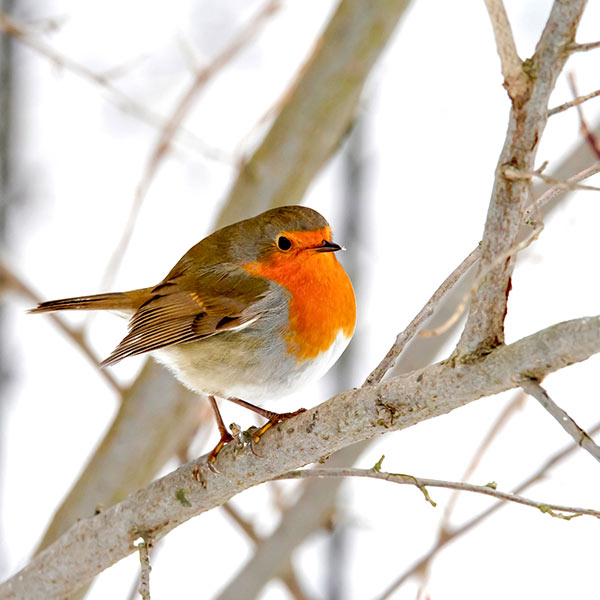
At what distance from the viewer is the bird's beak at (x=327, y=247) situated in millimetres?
2838

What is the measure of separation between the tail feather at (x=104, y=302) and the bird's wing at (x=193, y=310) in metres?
0.10

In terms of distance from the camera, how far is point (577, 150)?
10.4 feet

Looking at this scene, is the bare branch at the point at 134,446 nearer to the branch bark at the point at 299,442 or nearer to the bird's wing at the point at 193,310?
the bird's wing at the point at 193,310

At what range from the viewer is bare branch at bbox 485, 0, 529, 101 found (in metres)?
1.23

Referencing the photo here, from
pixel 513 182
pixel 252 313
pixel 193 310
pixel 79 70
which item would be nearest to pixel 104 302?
pixel 193 310

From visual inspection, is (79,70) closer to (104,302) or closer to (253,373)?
(104,302)

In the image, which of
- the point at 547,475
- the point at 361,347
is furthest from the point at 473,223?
the point at 547,475

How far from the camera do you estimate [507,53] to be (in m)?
1.28

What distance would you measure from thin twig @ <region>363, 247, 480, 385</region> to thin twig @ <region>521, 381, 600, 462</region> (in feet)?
1.03

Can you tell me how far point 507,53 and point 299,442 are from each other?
3.28ft

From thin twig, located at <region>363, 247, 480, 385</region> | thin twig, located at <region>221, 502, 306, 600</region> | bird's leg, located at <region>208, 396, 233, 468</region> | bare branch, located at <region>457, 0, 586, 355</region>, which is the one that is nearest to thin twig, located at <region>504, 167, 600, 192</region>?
bare branch, located at <region>457, 0, 586, 355</region>

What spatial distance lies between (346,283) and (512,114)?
158 centimetres

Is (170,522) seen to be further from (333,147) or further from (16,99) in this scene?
(16,99)

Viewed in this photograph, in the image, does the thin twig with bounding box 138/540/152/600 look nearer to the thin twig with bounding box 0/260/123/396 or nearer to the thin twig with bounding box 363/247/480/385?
the thin twig with bounding box 363/247/480/385
